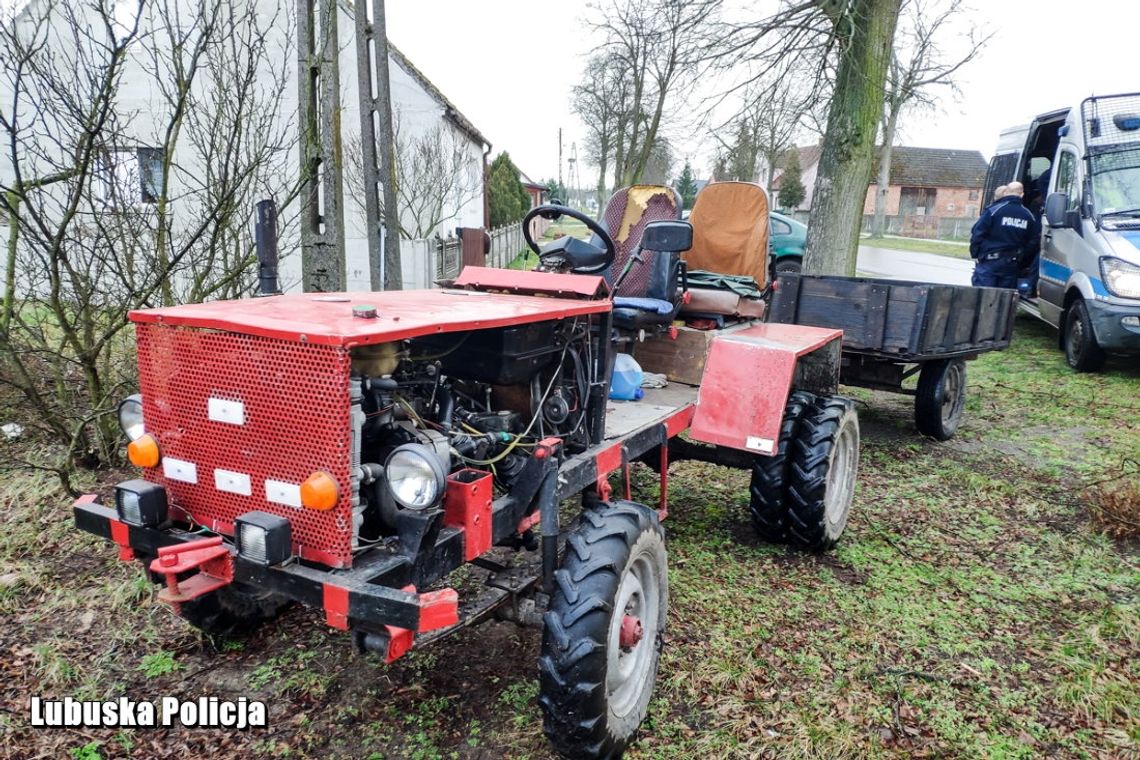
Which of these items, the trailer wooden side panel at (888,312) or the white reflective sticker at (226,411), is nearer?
the white reflective sticker at (226,411)

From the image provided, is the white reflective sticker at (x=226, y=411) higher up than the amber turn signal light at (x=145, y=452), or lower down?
higher up

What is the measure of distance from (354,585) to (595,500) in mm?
1394

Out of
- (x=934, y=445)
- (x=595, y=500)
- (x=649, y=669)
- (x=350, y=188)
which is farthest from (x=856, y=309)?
(x=350, y=188)

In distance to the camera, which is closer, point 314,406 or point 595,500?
point 314,406

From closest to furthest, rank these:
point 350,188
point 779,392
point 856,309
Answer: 1. point 779,392
2. point 856,309
3. point 350,188

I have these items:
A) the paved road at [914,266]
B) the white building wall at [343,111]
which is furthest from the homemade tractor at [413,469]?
the paved road at [914,266]

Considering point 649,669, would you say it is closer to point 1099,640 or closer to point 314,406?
point 314,406

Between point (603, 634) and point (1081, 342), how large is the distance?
7.90 m

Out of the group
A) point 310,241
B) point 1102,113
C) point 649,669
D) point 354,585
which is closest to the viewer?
point 354,585

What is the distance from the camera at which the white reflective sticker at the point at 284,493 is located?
219 centimetres

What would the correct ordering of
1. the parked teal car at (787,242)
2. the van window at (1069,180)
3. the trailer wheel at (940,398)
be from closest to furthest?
the trailer wheel at (940,398), the van window at (1069,180), the parked teal car at (787,242)

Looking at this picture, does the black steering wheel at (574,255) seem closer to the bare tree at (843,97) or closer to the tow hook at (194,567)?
the tow hook at (194,567)

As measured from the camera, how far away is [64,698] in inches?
112

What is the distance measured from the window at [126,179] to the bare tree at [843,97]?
665 cm
